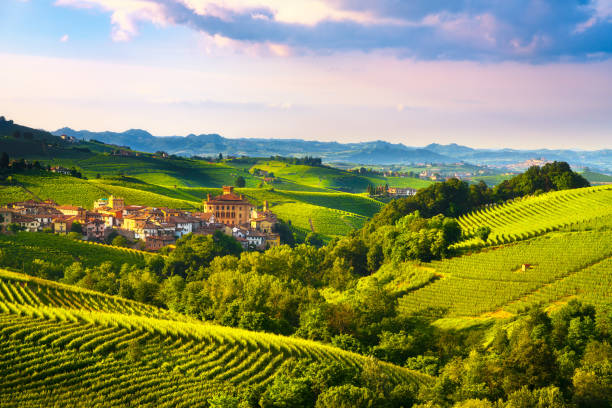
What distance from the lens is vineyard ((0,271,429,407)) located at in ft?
78.3

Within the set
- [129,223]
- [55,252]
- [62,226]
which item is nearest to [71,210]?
[129,223]

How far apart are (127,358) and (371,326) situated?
58.4ft

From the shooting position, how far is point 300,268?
62156mm

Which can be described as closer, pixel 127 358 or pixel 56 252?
pixel 127 358

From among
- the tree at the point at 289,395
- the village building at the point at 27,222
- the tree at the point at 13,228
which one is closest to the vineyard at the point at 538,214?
the tree at the point at 289,395

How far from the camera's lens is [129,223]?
87.2 m

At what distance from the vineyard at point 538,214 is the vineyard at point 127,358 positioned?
35.0m

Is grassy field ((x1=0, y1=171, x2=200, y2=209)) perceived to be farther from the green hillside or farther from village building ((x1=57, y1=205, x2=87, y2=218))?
the green hillside

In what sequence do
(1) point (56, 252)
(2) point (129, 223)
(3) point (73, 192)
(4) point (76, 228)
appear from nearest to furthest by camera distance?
(1) point (56, 252) < (4) point (76, 228) < (2) point (129, 223) < (3) point (73, 192)

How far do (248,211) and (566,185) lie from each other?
60.8 meters

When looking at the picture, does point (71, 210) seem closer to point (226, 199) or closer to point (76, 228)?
point (76, 228)

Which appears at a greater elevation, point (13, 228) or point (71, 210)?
point (71, 210)

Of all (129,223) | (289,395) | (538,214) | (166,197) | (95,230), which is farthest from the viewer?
(166,197)

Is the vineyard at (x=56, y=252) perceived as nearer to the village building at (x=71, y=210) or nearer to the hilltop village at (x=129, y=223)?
the hilltop village at (x=129, y=223)
